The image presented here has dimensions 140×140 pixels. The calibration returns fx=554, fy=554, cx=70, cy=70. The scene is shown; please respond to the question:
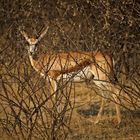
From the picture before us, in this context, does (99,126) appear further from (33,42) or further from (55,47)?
(55,47)

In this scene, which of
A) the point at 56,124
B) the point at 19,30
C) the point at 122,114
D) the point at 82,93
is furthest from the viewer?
the point at 82,93

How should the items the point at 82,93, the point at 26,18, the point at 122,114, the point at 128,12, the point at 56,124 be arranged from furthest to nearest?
the point at 26,18
the point at 82,93
the point at 122,114
the point at 128,12
the point at 56,124

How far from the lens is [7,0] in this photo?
12.7 metres

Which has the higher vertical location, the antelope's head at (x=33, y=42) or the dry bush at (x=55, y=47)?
the antelope's head at (x=33, y=42)

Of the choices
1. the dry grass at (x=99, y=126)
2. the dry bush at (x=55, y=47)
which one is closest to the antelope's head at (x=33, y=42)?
the dry bush at (x=55, y=47)

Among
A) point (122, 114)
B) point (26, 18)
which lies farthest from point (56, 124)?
point (26, 18)

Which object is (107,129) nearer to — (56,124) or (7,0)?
(56,124)

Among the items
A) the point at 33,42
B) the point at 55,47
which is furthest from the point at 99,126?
the point at 55,47

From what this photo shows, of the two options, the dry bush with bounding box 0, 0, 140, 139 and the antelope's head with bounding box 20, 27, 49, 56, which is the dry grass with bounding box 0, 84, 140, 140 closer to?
the dry bush with bounding box 0, 0, 140, 139

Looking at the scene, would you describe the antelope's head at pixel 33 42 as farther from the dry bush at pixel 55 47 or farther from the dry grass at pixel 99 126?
the dry grass at pixel 99 126

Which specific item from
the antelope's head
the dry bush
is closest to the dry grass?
the dry bush

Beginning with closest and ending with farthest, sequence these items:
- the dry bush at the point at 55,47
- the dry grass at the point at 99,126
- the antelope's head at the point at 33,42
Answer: the dry bush at the point at 55,47
the dry grass at the point at 99,126
the antelope's head at the point at 33,42

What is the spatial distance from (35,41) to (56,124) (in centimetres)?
471

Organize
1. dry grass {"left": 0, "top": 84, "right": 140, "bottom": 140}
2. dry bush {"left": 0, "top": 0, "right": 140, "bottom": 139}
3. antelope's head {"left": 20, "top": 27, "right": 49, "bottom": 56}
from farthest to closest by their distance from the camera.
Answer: antelope's head {"left": 20, "top": 27, "right": 49, "bottom": 56}
dry grass {"left": 0, "top": 84, "right": 140, "bottom": 140}
dry bush {"left": 0, "top": 0, "right": 140, "bottom": 139}
